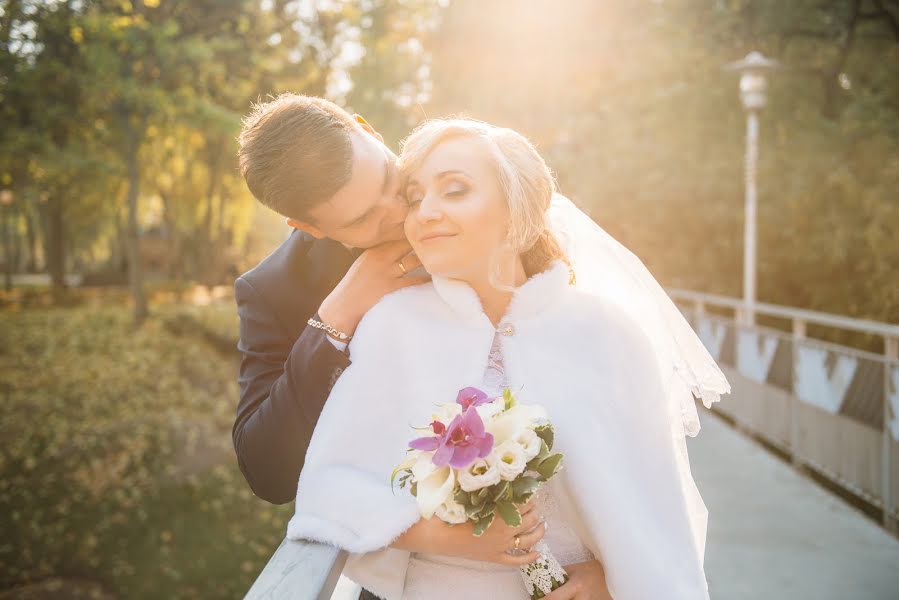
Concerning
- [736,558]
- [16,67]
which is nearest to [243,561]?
[736,558]

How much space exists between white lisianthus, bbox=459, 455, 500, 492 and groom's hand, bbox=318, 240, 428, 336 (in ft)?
2.32

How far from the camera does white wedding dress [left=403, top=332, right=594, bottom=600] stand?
223cm

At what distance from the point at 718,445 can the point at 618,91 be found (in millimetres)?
10510

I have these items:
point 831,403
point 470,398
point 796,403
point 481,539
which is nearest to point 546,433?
point 470,398

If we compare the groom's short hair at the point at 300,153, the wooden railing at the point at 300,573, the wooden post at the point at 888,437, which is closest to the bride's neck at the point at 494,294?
the groom's short hair at the point at 300,153

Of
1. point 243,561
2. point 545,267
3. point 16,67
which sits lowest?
point 243,561

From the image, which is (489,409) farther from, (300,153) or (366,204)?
(300,153)

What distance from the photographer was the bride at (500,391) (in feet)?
7.11

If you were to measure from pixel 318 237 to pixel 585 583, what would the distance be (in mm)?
1365

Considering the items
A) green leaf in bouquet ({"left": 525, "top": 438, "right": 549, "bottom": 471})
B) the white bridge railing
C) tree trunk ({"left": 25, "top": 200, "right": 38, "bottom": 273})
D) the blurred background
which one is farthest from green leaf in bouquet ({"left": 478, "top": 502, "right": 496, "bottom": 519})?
tree trunk ({"left": 25, "top": 200, "right": 38, "bottom": 273})

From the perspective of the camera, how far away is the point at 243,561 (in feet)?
35.0

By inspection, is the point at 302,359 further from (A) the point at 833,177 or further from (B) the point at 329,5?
(B) the point at 329,5

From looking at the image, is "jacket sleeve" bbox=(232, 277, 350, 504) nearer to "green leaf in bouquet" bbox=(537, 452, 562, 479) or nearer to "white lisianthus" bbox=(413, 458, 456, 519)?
"white lisianthus" bbox=(413, 458, 456, 519)

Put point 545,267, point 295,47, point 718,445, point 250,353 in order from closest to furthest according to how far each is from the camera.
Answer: point 545,267, point 250,353, point 718,445, point 295,47
